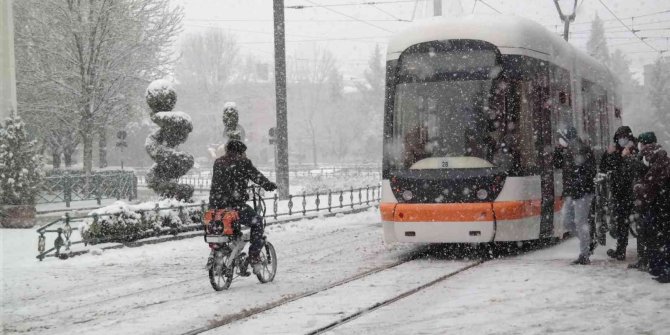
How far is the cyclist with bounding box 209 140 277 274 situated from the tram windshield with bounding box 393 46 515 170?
2956mm

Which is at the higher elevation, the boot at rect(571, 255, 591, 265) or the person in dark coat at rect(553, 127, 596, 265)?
the person in dark coat at rect(553, 127, 596, 265)

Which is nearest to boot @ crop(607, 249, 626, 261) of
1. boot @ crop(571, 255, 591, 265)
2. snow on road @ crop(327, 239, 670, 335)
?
snow on road @ crop(327, 239, 670, 335)

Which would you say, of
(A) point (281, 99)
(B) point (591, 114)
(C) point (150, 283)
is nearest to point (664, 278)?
(C) point (150, 283)

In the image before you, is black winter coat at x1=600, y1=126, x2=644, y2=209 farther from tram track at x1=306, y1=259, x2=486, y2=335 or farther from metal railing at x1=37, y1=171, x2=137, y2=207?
metal railing at x1=37, y1=171, x2=137, y2=207

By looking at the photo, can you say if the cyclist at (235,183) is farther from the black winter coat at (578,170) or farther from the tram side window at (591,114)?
the tram side window at (591,114)

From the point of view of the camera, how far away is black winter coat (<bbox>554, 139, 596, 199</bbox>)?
10.8m

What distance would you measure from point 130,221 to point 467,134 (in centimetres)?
745

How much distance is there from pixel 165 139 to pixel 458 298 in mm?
11511

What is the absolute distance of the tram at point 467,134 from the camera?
37.4 ft

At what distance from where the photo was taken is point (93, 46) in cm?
3131

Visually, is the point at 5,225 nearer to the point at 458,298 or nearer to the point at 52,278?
the point at 52,278

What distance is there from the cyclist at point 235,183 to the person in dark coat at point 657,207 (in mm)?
4446

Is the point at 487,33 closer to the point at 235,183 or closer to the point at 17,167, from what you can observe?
the point at 235,183

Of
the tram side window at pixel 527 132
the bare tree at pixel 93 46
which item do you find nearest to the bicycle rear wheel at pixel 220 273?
the tram side window at pixel 527 132
